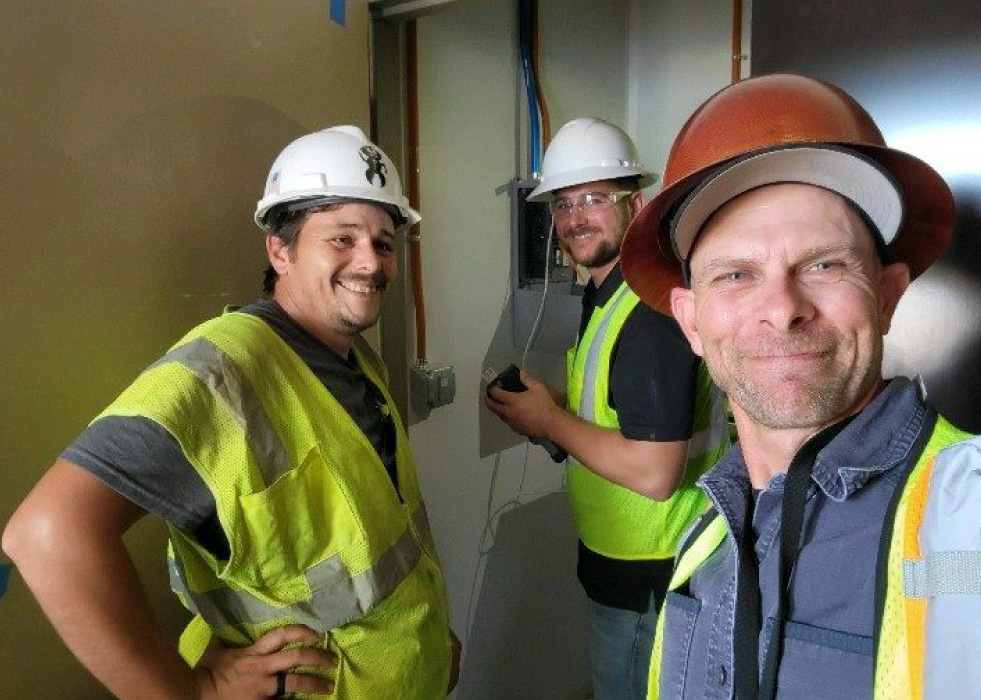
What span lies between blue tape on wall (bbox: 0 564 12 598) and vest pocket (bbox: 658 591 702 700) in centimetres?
87

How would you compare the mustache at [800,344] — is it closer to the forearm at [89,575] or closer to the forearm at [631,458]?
the forearm at [631,458]

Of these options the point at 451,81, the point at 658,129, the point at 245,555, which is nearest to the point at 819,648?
the point at 245,555

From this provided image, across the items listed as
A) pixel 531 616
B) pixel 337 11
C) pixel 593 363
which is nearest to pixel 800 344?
pixel 593 363

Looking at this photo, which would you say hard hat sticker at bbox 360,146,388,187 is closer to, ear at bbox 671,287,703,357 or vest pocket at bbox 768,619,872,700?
ear at bbox 671,287,703,357

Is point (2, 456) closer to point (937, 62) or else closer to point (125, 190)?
point (125, 190)

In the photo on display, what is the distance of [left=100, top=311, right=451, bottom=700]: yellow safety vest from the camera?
34.3 inches

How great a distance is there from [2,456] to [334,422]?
1.46ft

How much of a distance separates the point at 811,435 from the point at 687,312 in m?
0.26

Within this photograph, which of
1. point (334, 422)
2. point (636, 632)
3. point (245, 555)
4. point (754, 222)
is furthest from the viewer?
point (636, 632)

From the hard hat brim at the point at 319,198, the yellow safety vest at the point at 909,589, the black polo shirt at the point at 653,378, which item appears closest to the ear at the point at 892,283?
the yellow safety vest at the point at 909,589

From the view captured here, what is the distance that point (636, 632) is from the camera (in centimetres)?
150

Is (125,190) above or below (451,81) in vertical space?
below

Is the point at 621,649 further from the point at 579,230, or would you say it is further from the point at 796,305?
the point at 796,305

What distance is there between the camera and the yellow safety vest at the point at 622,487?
1427 millimetres
